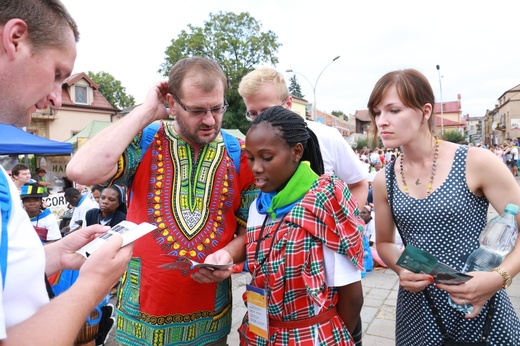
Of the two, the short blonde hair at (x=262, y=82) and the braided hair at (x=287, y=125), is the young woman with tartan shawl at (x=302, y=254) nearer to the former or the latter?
the braided hair at (x=287, y=125)

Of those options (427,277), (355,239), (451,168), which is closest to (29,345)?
(355,239)

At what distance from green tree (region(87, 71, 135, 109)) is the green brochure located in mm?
44140

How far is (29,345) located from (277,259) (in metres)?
1.05

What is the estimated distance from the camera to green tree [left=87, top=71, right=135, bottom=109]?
4247 cm

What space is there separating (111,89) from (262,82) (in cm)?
4405

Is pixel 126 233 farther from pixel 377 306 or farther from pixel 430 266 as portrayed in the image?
pixel 377 306

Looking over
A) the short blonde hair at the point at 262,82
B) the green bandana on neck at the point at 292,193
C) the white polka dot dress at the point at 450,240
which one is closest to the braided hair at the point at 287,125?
the green bandana on neck at the point at 292,193

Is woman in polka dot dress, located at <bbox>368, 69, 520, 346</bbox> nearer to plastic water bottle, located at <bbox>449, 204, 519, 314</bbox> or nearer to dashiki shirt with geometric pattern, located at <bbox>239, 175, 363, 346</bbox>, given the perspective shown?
plastic water bottle, located at <bbox>449, 204, 519, 314</bbox>

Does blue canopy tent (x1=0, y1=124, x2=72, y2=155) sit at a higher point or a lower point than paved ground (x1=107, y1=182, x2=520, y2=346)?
higher

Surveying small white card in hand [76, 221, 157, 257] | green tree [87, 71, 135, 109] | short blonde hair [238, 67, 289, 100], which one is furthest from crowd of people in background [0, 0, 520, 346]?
green tree [87, 71, 135, 109]

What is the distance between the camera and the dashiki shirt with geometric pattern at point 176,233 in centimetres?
191

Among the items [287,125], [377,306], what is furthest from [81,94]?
[287,125]

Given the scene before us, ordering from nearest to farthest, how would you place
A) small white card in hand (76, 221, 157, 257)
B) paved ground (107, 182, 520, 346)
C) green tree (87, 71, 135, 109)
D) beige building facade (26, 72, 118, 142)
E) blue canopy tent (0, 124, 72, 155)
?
small white card in hand (76, 221, 157, 257), paved ground (107, 182, 520, 346), blue canopy tent (0, 124, 72, 155), beige building facade (26, 72, 118, 142), green tree (87, 71, 135, 109)

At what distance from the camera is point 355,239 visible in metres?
1.79
